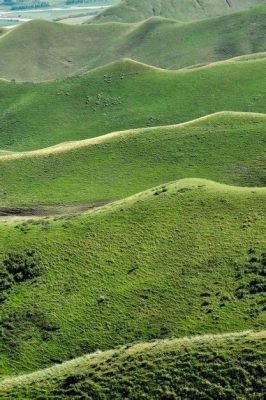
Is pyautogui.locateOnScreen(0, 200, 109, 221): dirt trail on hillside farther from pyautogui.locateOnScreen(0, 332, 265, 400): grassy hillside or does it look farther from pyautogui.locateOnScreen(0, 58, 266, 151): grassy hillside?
pyautogui.locateOnScreen(0, 58, 266, 151): grassy hillside

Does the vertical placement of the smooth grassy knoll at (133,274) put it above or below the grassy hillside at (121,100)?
above

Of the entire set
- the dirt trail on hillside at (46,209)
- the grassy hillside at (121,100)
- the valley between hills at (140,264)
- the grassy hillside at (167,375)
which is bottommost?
the grassy hillside at (121,100)

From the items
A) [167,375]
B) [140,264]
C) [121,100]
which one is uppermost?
[167,375]

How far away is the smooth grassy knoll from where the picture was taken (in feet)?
143

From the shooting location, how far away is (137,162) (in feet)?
284

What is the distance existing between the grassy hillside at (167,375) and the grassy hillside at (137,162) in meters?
44.4

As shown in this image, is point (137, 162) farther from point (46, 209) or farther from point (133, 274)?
point (133, 274)

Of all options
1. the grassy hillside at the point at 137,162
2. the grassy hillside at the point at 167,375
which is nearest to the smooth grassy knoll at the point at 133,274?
the grassy hillside at the point at 167,375

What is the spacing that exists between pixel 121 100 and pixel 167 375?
102 metres

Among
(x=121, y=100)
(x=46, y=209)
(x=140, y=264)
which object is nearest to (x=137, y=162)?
A: (x=46, y=209)

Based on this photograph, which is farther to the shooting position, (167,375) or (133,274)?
(133,274)

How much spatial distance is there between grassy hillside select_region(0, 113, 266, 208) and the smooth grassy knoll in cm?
1997

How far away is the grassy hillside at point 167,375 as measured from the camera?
30.6 metres

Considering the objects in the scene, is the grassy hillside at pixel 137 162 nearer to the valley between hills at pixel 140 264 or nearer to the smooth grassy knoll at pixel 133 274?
the valley between hills at pixel 140 264
